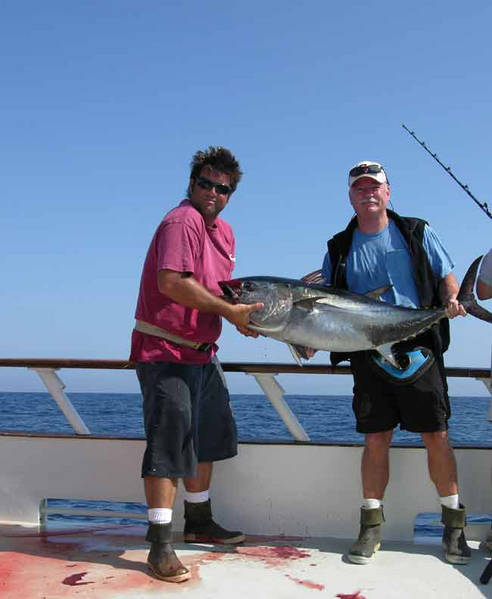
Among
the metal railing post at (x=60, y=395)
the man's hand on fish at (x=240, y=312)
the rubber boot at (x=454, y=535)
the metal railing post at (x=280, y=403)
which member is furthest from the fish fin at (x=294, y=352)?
the metal railing post at (x=60, y=395)

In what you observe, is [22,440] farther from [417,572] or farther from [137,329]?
[417,572]

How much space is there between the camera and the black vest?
12.3ft

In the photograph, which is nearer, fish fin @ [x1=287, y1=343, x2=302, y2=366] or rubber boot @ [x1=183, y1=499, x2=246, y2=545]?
fish fin @ [x1=287, y1=343, x2=302, y2=366]

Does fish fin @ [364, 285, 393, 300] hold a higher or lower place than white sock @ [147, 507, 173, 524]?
higher

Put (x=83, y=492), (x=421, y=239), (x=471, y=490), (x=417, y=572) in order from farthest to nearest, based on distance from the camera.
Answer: (x=83, y=492) < (x=471, y=490) < (x=421, y=239) < (x=417, y=572)

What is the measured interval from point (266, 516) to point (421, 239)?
2.03 meters

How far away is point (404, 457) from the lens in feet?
13.6

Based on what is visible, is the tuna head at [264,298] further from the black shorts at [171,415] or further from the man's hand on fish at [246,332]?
the black shorts at [171,415]

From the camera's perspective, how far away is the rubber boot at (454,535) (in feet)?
11.8

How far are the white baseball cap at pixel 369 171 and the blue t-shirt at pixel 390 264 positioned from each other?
30 cm

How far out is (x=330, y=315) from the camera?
3.56 m

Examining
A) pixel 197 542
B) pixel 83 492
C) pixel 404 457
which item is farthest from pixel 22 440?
pixel 404 457

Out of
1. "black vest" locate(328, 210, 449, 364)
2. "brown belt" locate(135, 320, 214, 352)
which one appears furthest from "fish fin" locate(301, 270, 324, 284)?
"brown belt" locate(135, 320, 214, 352)

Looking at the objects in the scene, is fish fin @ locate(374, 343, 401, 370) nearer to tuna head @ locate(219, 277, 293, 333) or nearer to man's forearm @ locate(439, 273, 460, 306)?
Answer: man's forearm @ locate(439, 273, 460, 306)
